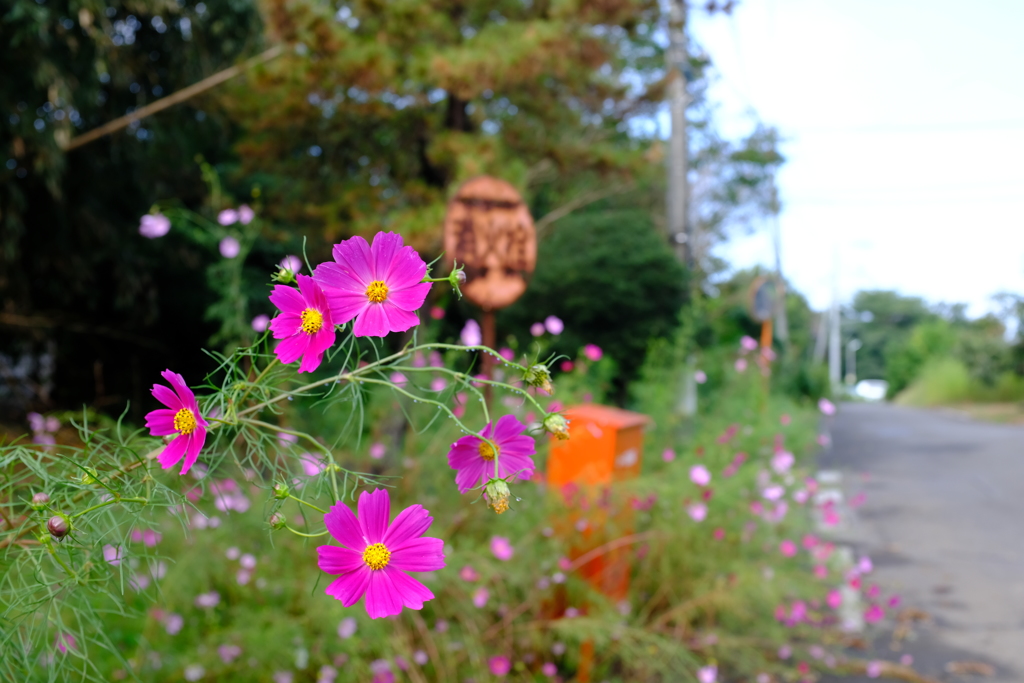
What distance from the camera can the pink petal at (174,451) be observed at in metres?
0.48

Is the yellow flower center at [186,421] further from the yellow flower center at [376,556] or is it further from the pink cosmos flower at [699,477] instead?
the pink cosmos flower at [699,477]

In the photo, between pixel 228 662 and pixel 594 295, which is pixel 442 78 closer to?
pixel 594 295

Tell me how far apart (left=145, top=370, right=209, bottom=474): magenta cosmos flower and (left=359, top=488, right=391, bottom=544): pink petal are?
11cm

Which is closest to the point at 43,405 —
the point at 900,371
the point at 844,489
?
the point at 844,489

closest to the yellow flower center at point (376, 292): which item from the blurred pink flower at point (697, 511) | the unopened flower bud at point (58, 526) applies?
the unopened flower bud at point (58, 526)

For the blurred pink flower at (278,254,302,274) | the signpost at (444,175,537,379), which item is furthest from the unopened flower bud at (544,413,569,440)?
the signpost at (444,175,537,379)

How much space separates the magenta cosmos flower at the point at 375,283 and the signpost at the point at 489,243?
105 inches

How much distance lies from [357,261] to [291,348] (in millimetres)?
72

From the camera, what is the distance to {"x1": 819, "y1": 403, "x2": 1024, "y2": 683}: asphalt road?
3.16 m

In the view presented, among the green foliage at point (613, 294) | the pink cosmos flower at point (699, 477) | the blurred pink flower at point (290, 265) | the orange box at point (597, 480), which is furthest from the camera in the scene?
the green foliage at point (613, 294)

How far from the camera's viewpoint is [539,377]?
1.80 feet

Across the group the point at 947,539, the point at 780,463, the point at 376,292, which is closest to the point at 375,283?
the point at 376,292

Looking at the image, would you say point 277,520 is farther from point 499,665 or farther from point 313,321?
point 499,665

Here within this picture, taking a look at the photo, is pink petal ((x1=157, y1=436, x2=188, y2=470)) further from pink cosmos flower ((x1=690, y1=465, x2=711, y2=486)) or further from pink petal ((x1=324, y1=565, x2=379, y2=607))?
pink cosmos flower ((x1=690, y1=465, x2=711, y2=486))
